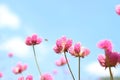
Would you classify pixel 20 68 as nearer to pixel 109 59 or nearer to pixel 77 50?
pixel 77 50

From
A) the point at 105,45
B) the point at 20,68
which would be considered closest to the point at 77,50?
the point at 105,45

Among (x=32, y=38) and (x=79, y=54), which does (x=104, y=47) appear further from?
(x=32, y=38)

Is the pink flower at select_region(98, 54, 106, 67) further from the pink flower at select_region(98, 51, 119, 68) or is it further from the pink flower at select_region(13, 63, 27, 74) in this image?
the pink flower at select_region(13, 63, 27, 74)

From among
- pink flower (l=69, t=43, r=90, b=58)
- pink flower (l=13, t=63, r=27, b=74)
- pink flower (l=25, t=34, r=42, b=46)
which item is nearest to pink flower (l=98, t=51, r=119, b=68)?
pink flower (l=69, t=43, r=90, b=58)

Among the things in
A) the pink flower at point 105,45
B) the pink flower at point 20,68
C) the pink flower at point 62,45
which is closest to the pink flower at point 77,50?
the pink flower at point 62,45

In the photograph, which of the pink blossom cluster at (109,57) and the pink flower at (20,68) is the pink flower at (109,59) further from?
the pink flower at (20,68)
